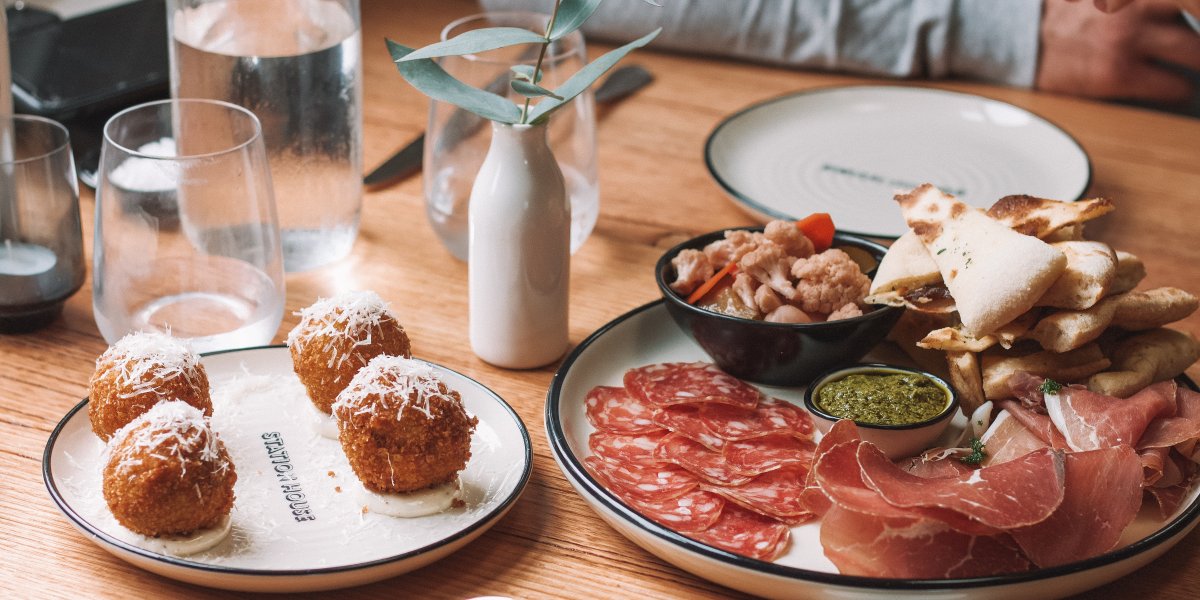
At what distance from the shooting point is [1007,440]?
121 centimetres

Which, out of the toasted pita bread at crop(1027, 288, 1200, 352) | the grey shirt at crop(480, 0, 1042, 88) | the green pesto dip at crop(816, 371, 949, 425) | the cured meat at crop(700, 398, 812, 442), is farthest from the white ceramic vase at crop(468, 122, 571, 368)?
the grey shirt at crop(480, 0, 1042, 88)

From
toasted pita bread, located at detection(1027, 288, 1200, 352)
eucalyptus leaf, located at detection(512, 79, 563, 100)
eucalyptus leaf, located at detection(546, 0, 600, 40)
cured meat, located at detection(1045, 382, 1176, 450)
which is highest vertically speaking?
eucalyptus leaf, located at detection(546, 0, 600, 40)

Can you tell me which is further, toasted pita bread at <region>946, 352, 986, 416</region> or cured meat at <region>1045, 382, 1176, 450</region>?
toasted pita bread at <region>946, 352, 986, 416</region>

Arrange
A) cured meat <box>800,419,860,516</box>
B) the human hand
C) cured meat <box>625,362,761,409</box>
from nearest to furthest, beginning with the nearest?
cured meat <box>800,419,860,516</box>, cured meat <box>625,362,761,409</box>, the human hand

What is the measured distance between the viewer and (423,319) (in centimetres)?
157

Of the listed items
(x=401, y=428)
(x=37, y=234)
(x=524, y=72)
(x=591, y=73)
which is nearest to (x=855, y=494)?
(x=401, y=428)

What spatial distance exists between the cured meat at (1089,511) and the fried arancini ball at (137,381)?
2.65ft

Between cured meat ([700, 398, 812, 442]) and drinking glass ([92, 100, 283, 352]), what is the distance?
0.57m

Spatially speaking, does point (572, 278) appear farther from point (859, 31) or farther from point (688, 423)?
point (859, 31)

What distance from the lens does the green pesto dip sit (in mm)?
1224

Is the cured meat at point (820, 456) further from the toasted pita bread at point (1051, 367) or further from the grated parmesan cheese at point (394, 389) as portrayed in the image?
the grated parmesan cheese at point (394, 389)

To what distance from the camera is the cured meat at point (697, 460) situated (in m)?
1.16

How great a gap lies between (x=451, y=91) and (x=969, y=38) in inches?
56.9

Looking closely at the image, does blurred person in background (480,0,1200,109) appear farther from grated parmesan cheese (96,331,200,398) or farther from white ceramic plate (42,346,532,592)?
grated parmesan cheese (96,331,200,398)
